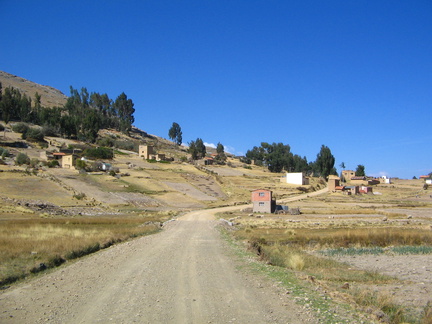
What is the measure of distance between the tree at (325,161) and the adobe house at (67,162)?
89.9m

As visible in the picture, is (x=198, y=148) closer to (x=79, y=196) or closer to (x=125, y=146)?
(x=125, y=146)

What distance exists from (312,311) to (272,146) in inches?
7178

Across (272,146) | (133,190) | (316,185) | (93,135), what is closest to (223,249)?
(133,190)

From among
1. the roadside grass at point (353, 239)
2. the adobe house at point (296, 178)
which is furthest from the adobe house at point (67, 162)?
the roadside grass at point (353, 239)

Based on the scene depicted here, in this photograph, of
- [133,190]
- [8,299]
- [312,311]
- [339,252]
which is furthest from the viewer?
[133,190]

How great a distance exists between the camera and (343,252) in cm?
2938

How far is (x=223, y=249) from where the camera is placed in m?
25.3

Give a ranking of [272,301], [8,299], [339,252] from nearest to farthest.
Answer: [272,301] → [8,299] → [339,252]

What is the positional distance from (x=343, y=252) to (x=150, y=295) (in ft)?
67.5

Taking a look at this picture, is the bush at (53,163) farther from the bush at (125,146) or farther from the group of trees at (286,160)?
the group of trees at (286,160)

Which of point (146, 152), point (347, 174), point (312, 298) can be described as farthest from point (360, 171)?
point (312, 298)

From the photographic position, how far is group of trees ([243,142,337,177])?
148375 millimetres

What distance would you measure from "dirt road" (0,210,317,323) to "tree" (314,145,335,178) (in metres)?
134

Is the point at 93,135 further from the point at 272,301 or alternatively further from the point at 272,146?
the point at 272,301
